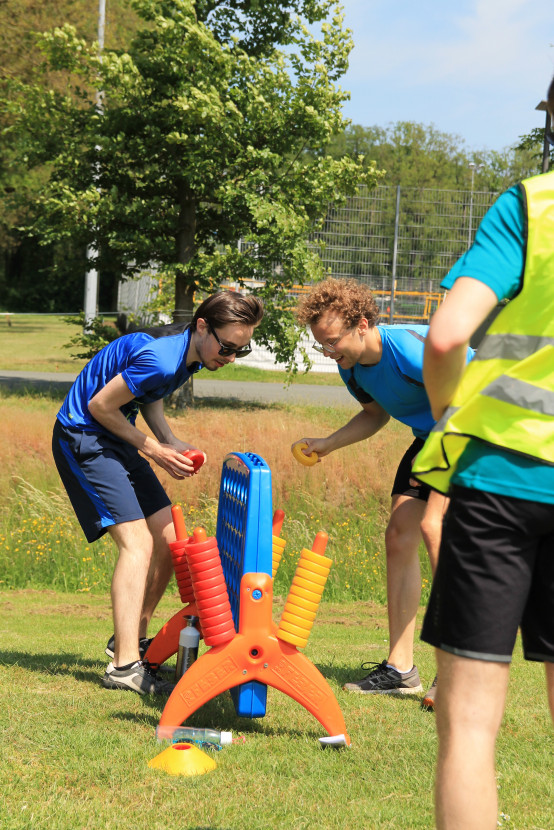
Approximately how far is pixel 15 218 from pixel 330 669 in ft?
143

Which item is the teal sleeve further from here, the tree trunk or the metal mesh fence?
the metal mesh fence

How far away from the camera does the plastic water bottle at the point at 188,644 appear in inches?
167

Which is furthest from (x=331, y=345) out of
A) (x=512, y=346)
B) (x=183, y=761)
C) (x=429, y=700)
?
(x=512, y=346)

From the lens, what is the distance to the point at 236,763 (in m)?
3.55

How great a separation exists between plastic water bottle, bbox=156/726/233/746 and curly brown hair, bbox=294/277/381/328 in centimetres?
192

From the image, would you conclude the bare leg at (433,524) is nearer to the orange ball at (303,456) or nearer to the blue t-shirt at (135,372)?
the orange ball at (303,456)

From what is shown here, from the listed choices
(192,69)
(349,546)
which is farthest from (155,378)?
(192,69)

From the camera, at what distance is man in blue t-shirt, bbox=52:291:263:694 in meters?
4.38

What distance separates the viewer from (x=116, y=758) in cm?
350

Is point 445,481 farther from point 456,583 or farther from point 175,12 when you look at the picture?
point 175,12

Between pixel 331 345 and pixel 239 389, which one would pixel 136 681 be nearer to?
pixel 331 345

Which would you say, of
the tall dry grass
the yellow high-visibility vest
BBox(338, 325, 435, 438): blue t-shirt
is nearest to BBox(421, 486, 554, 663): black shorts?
the yellow high-visibility vest

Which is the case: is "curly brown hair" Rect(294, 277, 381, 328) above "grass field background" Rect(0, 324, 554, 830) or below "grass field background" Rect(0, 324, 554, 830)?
above

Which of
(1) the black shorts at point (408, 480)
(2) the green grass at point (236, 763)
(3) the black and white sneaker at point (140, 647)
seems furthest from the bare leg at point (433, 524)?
(3) the black and white sneaker at point (140, 647)
